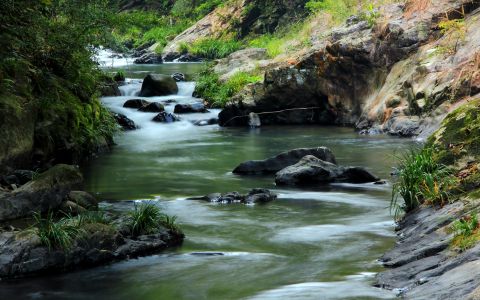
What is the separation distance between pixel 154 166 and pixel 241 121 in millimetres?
9774

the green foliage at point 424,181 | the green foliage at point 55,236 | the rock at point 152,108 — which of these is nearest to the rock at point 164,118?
the rock at point 152,108

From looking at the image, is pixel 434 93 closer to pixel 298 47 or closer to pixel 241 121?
pixel 241 121

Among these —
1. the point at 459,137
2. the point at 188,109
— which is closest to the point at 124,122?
the point at 188,109

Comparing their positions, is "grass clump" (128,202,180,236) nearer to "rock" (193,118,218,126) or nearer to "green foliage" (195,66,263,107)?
"rock" (193,118,218,126)

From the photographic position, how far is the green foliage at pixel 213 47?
170 ft

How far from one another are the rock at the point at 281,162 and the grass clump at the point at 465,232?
845cm

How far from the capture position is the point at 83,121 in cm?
1794

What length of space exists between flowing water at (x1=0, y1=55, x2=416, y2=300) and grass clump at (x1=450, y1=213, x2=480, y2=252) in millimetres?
953

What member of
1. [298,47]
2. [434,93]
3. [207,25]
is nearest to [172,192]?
[434,93]

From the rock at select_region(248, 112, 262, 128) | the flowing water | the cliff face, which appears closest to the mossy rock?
the flowing water

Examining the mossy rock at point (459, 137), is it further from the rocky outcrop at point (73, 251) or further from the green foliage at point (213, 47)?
the green foliage at point (213, 47)

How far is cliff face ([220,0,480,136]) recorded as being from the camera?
Result: 859 inches

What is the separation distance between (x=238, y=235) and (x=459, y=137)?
142 inches

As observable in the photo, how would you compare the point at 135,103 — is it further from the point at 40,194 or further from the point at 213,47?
the point at 213,47
